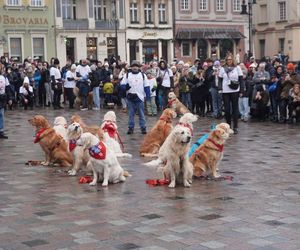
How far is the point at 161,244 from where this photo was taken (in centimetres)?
639

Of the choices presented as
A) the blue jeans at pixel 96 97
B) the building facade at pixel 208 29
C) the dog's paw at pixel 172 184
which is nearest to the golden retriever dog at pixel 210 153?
the dog's paw at pixel 172 184

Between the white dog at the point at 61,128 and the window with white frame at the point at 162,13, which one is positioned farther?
the window with white frame at the point at 162,13

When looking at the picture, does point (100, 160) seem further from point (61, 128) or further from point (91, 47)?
Result: point (91, 47)

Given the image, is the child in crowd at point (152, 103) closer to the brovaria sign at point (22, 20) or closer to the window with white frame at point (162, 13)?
the brovaria sign at point (22, 20)

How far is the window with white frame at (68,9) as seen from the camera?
4739 centimetres

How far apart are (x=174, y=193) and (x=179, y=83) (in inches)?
509

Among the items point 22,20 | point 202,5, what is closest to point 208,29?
point 202,5

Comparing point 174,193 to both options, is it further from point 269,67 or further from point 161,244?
A: point 269,67

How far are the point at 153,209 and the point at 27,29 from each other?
127 ft

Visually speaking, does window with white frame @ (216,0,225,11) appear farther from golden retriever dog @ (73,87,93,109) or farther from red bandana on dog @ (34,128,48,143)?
red bandana on dog @ (34,128,48,143)

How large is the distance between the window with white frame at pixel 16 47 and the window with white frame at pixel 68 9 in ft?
15.2

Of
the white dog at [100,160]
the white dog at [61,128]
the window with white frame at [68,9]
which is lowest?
the white dog at [100,160]

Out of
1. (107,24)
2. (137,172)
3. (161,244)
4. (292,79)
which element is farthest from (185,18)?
(161,244)

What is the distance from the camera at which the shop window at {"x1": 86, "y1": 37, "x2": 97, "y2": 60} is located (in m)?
48.6
